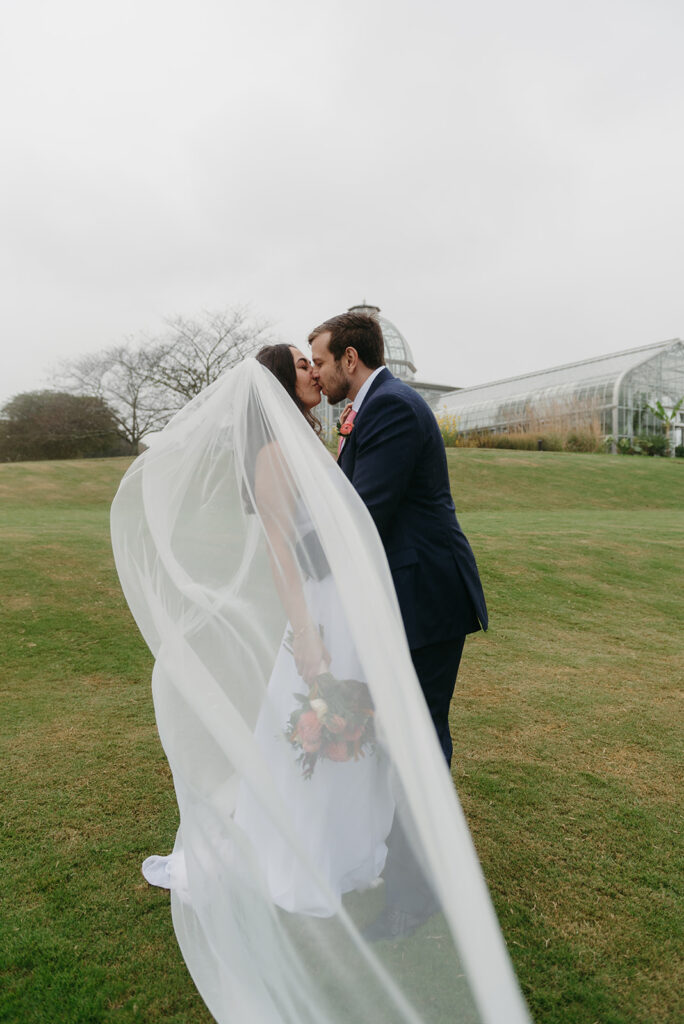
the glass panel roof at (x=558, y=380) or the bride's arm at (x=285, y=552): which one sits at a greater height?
the glass panel roof at (x=558, y=380)

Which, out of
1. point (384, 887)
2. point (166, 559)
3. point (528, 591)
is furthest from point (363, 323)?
point (528, 591)

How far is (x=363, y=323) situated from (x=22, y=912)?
2.68m

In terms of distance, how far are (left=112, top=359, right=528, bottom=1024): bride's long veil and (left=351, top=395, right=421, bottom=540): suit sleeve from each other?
13cm

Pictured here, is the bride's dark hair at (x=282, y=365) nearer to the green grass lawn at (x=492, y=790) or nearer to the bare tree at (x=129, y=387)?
the green grass lawn at (x=492, y=790)

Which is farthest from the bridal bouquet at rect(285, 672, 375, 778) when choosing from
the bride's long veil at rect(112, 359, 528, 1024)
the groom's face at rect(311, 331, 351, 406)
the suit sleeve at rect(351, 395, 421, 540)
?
the groom's face at rect(311, 331, 351, 406)

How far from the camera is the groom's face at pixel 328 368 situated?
2.64m

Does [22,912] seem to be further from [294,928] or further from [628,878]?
[628,878]

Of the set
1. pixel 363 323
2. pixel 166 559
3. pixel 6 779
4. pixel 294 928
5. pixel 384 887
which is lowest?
pixel 6 779

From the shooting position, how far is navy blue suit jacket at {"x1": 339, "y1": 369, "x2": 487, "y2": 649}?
7.92 feet

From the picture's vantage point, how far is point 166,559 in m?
2.43

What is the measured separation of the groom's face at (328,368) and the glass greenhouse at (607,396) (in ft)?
98.0

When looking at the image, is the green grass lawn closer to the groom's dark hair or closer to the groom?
the groom

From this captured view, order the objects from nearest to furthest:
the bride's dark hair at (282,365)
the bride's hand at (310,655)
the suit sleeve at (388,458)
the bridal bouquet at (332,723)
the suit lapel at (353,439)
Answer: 1. the bridal bouquet at (332,723)
2. the bride's hand at (310,655)
3. the suit sleeve at (388,458)
4. the suit lapel at (353,439)
5. the bride's dark hair at (282,365)

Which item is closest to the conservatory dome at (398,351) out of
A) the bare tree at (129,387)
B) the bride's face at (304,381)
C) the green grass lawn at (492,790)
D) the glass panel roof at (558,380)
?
the glass panel roof at (558,380)
